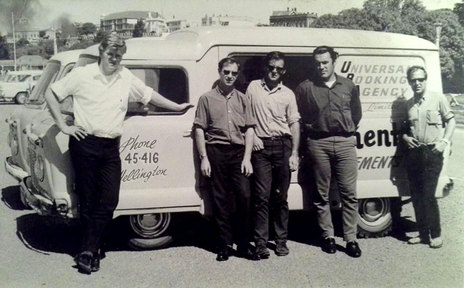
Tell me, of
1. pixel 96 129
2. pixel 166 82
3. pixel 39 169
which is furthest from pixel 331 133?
pixel 39 169

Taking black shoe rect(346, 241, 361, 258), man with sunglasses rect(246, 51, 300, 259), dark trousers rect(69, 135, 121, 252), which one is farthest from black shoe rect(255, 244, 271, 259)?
dark trousers rect(69, 135, 121, 252)

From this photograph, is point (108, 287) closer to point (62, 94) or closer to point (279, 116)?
point (62, 94)

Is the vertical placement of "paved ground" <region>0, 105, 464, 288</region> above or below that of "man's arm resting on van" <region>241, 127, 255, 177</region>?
below

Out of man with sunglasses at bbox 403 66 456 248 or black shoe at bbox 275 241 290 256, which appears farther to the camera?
man with sunglasses at bbox 403 66 456 248

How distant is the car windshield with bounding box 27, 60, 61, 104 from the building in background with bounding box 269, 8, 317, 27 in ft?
9.84

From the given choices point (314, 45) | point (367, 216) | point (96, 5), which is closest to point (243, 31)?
point (314, 45)

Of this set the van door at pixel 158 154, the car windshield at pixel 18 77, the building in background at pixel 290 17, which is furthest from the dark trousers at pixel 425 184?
the car windshield at pixel 18 77

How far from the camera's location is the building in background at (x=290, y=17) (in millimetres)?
6323

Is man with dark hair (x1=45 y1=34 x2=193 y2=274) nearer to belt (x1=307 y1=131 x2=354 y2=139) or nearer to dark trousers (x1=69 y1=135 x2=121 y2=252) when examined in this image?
dark trousers (x1=69 y1=135 x2=121 y2=252)

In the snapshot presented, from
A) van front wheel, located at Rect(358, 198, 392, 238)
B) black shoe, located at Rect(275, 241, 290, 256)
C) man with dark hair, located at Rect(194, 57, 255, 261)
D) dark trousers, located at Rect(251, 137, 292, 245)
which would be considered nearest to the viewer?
man with dark hair, located at Rect(194, 57, 255, 261)

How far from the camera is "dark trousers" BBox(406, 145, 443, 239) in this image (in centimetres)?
538

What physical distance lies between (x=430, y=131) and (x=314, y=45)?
148 cm

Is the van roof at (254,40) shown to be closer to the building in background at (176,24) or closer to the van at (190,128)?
the van at (190,128)

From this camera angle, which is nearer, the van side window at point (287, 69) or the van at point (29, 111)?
the van side window at point (287, 69)
